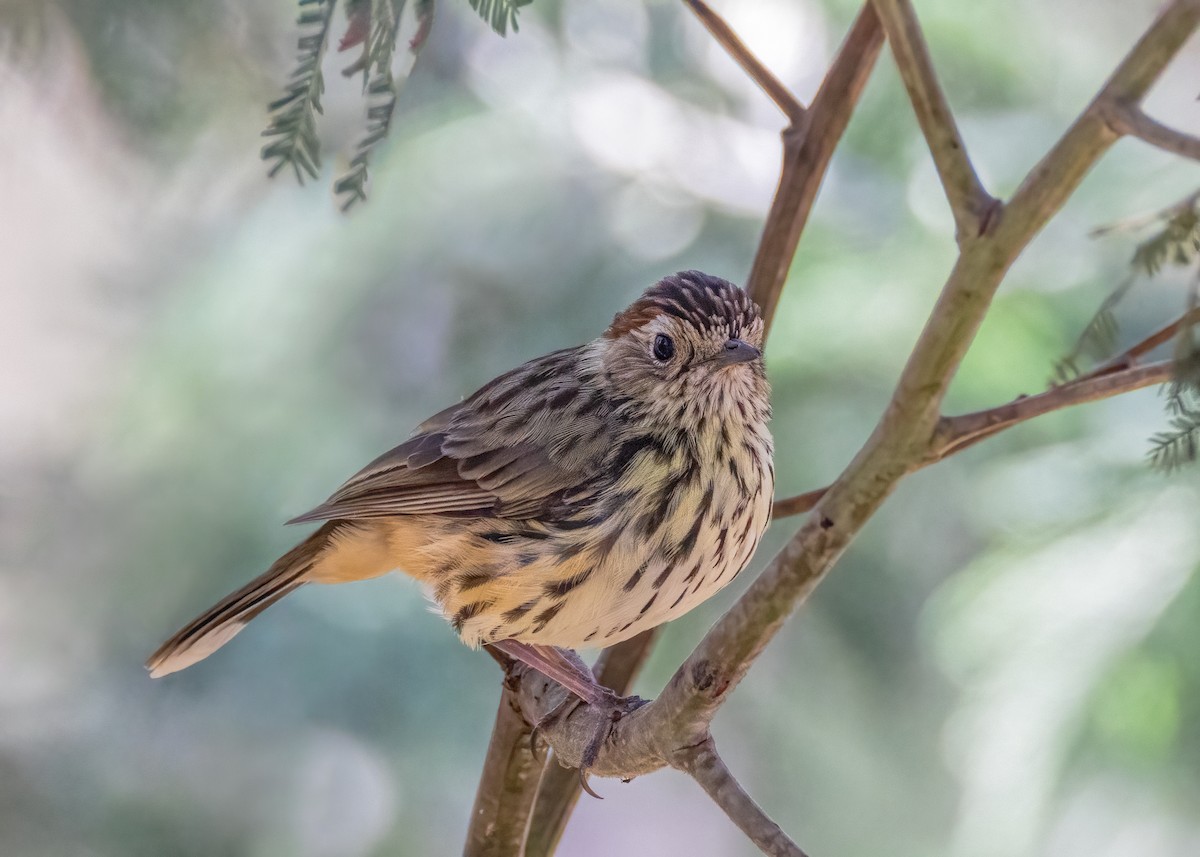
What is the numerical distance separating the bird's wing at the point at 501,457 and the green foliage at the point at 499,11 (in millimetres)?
943

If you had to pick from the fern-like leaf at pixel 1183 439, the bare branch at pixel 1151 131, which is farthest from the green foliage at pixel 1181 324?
the bare branch at pixel 1151 131

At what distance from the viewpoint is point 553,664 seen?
207 centimetres

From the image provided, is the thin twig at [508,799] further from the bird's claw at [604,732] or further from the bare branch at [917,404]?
the bare branch at [917,404]

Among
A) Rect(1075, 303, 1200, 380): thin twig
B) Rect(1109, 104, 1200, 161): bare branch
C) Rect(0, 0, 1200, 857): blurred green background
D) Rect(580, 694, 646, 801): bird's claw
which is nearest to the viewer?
Rect(1109, 104, 1200, 161): bare branch

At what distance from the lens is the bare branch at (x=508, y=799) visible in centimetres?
198

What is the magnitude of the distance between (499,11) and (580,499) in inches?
37.8

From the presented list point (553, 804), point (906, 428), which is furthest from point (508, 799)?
point (906, 428)

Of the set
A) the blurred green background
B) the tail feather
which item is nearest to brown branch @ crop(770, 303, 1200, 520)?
the tail feather

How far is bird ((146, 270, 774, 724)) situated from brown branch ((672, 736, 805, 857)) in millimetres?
423

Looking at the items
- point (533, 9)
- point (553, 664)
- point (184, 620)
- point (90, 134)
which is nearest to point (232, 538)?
point (184, 620)

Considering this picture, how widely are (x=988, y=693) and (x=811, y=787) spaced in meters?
0.73

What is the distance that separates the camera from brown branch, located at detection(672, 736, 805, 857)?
131cm

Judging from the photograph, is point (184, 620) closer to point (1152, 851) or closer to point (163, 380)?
point (163, 380)

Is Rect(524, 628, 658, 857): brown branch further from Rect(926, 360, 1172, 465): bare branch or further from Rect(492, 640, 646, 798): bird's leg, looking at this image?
Rect(926, 360, 1172, 465): bare branch
